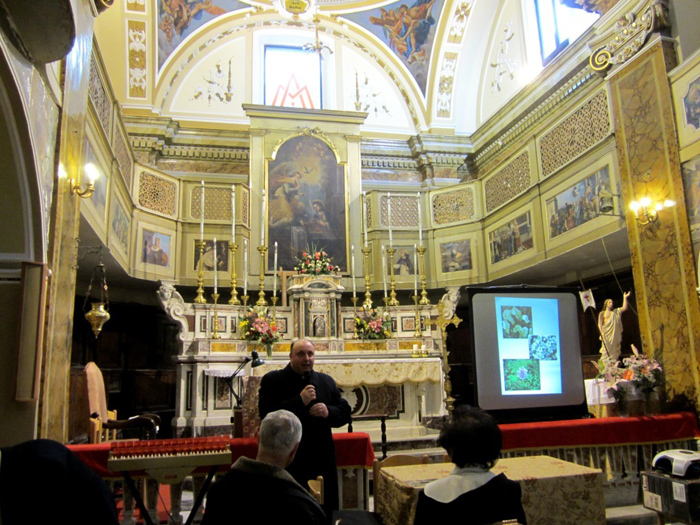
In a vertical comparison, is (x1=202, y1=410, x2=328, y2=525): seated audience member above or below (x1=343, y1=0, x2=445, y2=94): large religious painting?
below

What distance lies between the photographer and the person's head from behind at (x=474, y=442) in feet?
7.43

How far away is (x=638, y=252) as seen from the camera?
288 inches

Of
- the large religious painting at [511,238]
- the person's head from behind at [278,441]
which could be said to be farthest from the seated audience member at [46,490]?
the large religious painting at [511,238]

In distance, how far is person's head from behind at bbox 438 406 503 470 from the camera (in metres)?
2.27

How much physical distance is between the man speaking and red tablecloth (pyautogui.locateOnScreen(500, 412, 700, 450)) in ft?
5.20

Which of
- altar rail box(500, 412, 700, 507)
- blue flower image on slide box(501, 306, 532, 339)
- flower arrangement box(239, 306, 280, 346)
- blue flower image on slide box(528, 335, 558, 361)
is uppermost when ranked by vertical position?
flower arrangement box(239, 306, 280, 346)

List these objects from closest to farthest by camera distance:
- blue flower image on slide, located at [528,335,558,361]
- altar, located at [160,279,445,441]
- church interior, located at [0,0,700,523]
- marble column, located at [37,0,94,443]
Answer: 1. blue flower image on slide, located at [528,335,558,361]
2. marble column, located at [37,0,94,443]
3. church interior, located at [0,0,700,523]
4. altar, located at [160,279,445,441]

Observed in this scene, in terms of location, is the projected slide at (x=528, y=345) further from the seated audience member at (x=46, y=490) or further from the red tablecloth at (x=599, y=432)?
the seated audience member at (x=46, y=490)

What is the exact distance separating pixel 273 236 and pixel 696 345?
879 centimetres

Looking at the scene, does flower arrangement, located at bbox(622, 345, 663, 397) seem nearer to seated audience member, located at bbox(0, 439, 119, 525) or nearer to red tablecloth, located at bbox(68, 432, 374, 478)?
red tablecloth, located at bbox(68, 432, 374, 478)

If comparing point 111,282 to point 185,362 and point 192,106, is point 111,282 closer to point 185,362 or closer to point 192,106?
point 185,362

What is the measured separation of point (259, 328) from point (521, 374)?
5127mm

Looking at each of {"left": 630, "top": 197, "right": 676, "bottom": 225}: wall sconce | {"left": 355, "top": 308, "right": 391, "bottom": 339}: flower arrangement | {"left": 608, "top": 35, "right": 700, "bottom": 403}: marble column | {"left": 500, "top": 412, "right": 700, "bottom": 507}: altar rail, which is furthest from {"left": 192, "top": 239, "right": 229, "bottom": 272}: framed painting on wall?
{"left": 500, "top": 412, "right": 700, "bottom": 507}: altar rail

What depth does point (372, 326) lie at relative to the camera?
9094mm
